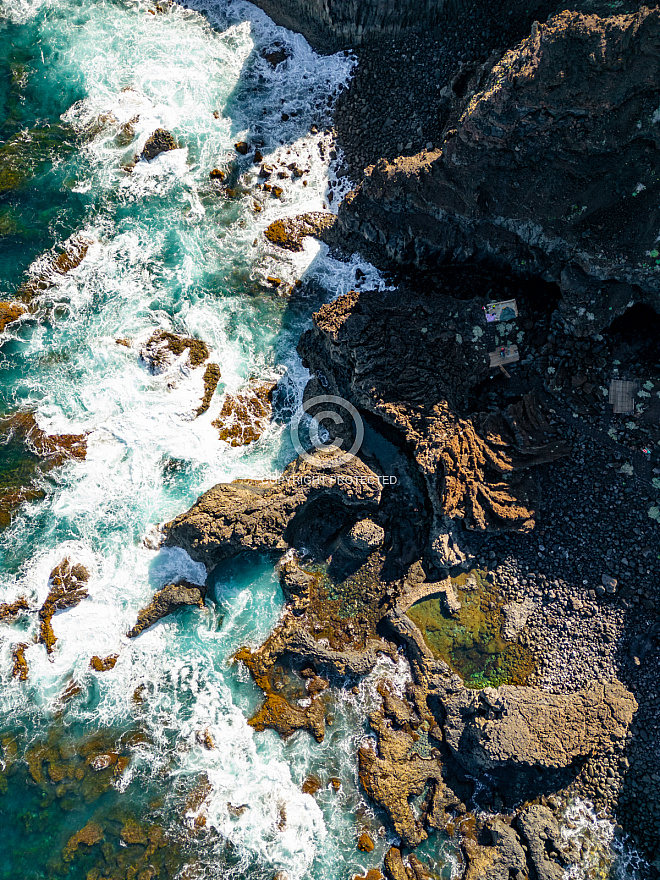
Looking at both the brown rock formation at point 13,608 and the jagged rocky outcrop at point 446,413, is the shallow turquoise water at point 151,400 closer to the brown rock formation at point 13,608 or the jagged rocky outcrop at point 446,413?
the brown rock formation at point 13,608

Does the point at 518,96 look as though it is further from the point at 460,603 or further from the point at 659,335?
the point at 460,603

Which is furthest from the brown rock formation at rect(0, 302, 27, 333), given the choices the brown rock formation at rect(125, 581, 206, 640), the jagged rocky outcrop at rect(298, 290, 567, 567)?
the jagged rocky outcrop at rect(298, 290, 567, 567)

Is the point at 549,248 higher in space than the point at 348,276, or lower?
higher

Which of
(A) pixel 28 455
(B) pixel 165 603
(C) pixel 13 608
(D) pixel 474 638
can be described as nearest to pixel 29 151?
(A) pixel 28 455

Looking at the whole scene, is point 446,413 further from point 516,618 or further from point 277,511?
point 516,618

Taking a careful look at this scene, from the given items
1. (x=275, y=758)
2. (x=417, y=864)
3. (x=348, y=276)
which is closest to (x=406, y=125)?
(x=348, y=276)
